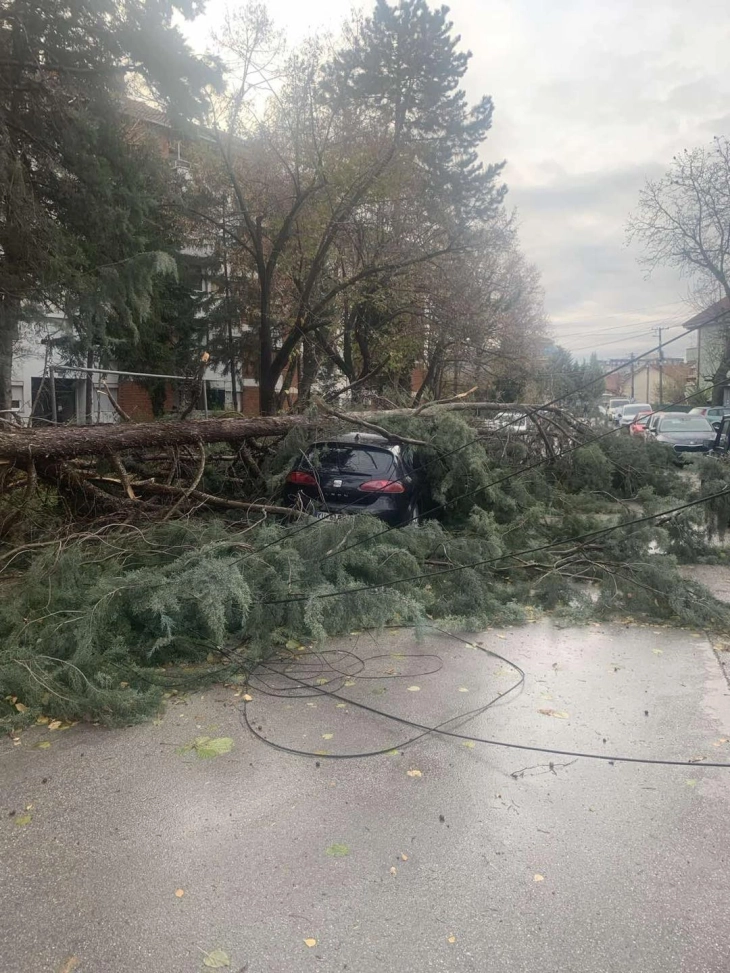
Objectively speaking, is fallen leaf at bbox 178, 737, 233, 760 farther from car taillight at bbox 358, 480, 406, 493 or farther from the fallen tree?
car taillight at bbox 358, 480, 406, 493

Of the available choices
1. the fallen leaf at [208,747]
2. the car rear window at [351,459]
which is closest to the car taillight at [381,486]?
the car rear window at [351,459]

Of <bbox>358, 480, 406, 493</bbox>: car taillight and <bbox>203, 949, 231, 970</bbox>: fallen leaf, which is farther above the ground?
<bbox>358, 480, 406, 493</bbox>: car taillight

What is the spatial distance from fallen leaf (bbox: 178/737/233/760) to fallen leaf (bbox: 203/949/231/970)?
1.53 m

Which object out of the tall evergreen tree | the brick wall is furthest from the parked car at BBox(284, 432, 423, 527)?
the brick wall

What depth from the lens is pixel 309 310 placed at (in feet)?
58.9

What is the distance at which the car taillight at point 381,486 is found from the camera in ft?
27.0

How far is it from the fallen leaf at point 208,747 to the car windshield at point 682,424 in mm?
25640

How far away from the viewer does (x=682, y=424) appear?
89.0 feet

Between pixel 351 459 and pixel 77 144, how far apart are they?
20.3 ft

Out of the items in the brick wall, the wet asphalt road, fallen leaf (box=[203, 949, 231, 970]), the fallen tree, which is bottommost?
fallen leaf (box=[203, 949, 231, 970])

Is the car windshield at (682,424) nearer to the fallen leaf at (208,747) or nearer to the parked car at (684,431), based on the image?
the parked car at (684,431)

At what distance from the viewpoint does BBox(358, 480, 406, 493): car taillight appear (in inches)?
324

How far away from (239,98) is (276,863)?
52.6 feet

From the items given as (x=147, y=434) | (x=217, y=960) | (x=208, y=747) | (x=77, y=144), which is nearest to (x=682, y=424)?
(x=77, y=144)
